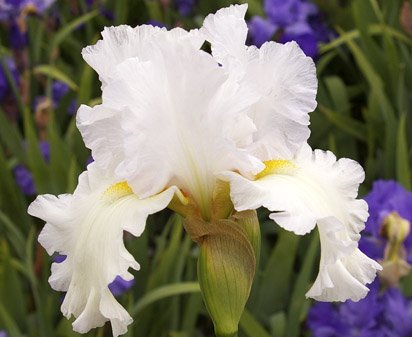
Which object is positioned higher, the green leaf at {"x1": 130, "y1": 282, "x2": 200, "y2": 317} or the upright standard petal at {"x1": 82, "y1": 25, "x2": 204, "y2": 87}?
the upright standard petal at {"x1": 82, "y1": 25, "x2": 204, "y2": 87}

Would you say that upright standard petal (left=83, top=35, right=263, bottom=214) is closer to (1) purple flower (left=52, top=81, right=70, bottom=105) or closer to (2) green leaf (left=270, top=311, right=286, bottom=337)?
(2) green leaf (left=270, top=311, right=286, bottom=337)

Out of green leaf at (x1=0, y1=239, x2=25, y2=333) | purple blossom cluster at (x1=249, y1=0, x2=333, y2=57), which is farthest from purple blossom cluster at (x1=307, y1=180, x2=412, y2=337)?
purple blossom cluster at (x1=249, y1=0, x2=333, y2=57)

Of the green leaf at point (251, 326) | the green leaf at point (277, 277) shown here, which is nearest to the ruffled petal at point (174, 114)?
the green leaf at point (251, 326)

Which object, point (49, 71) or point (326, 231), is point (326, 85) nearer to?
point (49, 71)

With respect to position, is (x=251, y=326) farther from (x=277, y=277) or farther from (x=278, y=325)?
(x=277, y=277)

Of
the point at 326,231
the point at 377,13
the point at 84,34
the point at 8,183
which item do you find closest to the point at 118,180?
the point at 326,231

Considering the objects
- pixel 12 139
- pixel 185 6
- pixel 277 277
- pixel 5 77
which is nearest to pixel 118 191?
pixel 277 277
